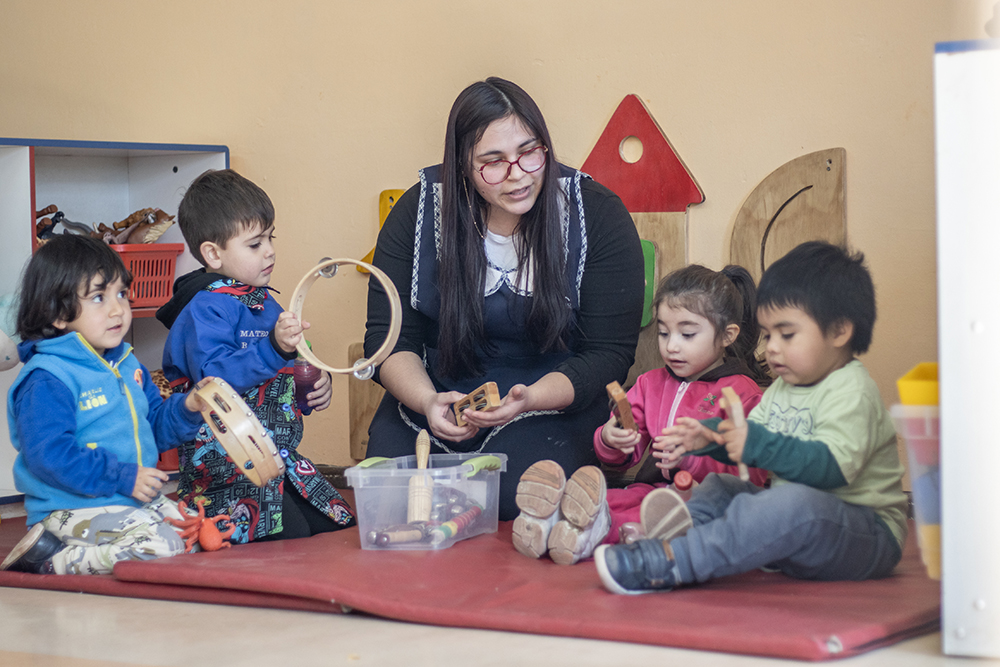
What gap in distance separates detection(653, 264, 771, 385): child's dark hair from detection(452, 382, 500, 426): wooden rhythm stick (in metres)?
0.42

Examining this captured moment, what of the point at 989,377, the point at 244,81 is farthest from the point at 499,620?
the point at 244,81

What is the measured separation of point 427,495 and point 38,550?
0.73 metres

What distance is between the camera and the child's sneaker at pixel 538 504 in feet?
5.61

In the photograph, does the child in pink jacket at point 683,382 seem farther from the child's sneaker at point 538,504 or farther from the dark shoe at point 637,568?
the dark shoe at point 637,568

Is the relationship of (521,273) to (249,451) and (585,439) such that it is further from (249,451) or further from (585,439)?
(249,451)

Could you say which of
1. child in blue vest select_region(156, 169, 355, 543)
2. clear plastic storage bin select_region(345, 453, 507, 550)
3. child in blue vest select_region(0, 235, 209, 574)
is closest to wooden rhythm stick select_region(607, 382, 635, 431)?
clear plastic storage bin select_region(345, 453, 507, 550)

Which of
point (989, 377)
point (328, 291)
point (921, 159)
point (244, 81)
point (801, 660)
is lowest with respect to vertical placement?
point (801, 660)

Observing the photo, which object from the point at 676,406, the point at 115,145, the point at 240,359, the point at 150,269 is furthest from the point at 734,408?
the point at 115,145

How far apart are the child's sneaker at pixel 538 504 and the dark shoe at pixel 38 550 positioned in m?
0.88

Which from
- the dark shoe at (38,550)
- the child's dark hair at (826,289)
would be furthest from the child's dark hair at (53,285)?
the child's dark hair at (826,289)

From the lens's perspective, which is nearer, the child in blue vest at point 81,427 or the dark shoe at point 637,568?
the dark shoe at point 637,568

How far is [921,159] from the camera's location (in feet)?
7.18

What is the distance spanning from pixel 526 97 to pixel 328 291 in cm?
114

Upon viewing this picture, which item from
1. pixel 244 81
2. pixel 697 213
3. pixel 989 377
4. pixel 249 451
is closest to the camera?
pixel 989 377
